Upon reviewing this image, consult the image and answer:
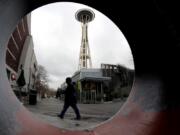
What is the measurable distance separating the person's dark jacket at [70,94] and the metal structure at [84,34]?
37.2 m

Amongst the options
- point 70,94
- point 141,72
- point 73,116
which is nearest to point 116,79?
point 73,116

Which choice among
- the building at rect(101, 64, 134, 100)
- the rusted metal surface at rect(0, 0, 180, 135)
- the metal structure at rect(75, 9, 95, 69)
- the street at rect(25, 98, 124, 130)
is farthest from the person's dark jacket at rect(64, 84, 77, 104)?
the metal structure at rect(75, 9, 95, 69)

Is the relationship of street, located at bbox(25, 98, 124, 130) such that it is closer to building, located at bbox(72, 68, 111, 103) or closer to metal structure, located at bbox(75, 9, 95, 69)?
building, located at bbox(72, 68, 111, 103)

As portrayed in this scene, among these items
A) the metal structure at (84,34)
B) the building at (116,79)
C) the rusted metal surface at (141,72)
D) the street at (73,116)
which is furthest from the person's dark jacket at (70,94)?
the metal structure at (84,34)

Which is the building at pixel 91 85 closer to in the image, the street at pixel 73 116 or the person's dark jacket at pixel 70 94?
the street at pixel 73 116

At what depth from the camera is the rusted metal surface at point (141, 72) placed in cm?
199

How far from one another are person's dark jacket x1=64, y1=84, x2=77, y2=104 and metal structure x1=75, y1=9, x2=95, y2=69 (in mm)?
37183

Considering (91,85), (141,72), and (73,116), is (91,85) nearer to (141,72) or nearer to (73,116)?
(73,116)

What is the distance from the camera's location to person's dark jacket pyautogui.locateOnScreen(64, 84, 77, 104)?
241 inches

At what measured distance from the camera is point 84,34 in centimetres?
4722

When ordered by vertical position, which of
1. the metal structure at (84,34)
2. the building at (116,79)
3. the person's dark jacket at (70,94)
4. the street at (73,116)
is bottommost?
the street at (73,116)

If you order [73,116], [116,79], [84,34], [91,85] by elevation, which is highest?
[84,34]

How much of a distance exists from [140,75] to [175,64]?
96cm

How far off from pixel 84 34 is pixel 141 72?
44.9m
